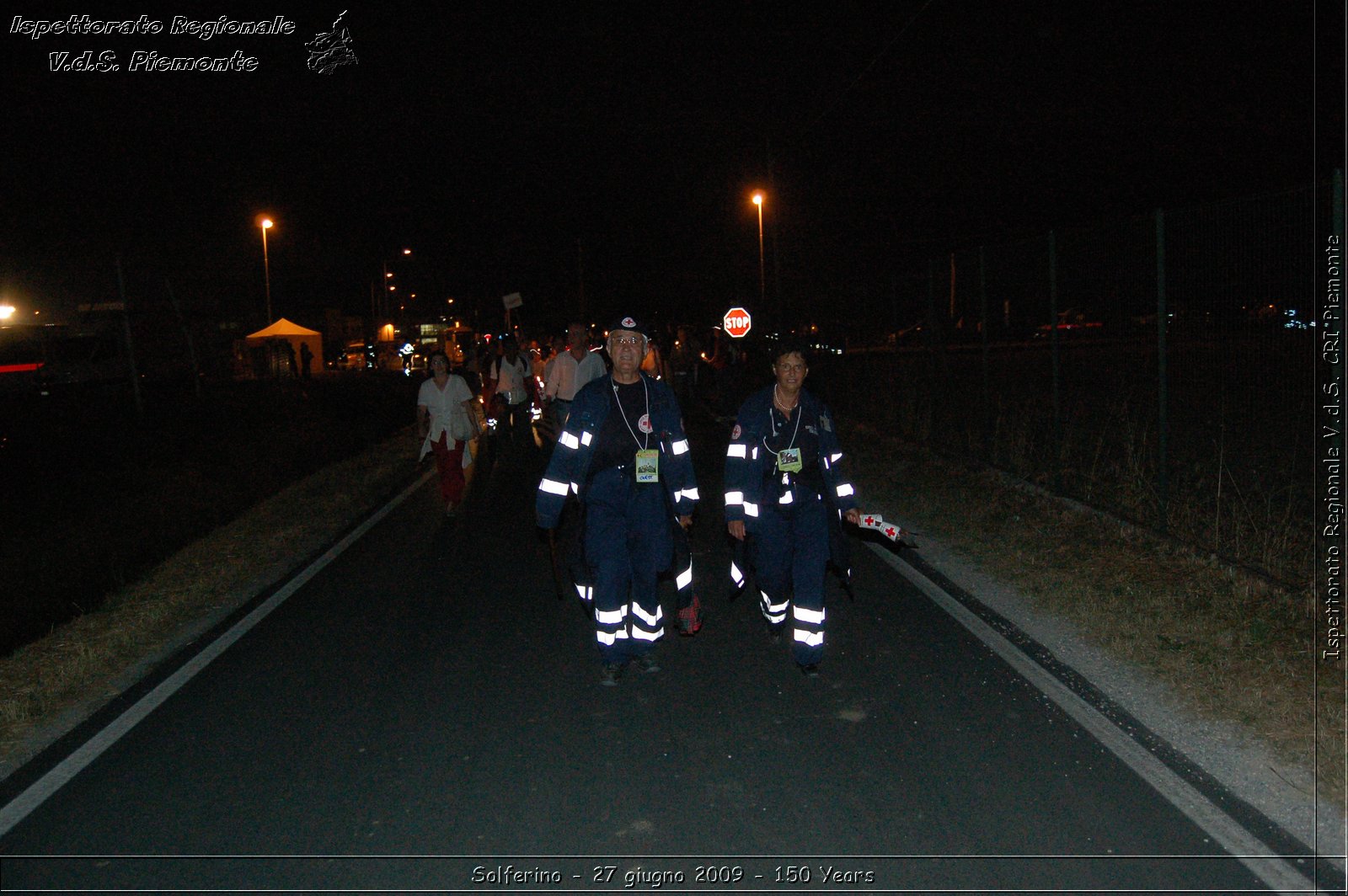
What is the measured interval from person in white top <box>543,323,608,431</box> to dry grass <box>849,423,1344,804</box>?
3.92 meters

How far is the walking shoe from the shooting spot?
20.6 feet

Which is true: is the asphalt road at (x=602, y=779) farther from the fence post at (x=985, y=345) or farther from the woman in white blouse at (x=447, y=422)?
the fence post at (x=985, y=345)

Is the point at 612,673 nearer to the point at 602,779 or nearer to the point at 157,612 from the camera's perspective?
the point at 602,779

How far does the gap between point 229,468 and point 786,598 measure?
1402cm

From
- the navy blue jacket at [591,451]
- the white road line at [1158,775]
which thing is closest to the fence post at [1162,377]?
the white road line at [1158,775]

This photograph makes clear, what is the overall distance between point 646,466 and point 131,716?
304 cm

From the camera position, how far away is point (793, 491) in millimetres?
6422

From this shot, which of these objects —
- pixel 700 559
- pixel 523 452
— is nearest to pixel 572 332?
pixel 700 559

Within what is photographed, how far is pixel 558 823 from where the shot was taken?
445 cm

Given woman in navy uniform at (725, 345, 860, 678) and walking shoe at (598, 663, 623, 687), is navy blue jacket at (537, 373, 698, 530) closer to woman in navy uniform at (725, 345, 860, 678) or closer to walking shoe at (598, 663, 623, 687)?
woman in navy uniform at (725, 345, 860, 678)

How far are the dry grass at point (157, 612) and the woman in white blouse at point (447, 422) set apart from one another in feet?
3.90

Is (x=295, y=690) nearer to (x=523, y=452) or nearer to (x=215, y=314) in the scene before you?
(x=523, y=452)

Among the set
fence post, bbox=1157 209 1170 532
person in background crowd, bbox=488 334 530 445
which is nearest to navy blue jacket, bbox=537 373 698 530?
fence post, bbox=1157 209 1170 532

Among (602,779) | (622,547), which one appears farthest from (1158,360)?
(602,779)
